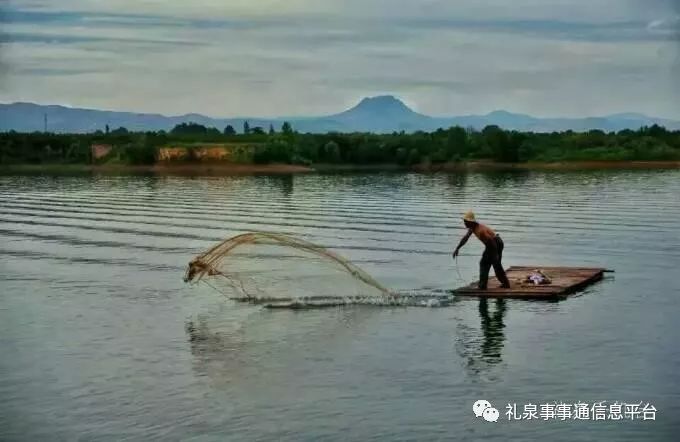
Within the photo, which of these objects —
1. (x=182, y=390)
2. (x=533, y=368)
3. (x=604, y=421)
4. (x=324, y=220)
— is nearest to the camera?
(x=604, y=421)

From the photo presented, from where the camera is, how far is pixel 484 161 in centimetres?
7875

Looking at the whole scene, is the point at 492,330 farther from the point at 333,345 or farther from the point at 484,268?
the point at 333,345

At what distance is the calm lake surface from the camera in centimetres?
1358

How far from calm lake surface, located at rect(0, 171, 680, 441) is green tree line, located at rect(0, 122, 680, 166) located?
41982 millimetres

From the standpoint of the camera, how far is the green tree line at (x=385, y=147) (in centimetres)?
7638

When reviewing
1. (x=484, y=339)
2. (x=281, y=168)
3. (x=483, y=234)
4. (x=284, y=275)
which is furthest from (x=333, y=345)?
(x=281, y=168)

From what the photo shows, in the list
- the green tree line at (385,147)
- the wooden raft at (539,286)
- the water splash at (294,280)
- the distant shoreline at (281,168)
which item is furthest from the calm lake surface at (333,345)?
the green tree line at (385,147)

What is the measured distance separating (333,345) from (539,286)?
17.2 ft

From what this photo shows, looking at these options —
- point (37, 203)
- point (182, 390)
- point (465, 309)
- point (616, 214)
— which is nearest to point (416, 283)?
point (465, 309)

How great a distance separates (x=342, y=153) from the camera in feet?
260

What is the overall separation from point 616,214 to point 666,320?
68.9 ft

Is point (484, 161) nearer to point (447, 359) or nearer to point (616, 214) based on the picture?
point (616, 214)


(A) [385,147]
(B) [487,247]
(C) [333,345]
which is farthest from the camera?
(A) [385,147]

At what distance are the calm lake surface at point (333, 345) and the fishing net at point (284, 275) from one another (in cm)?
63
